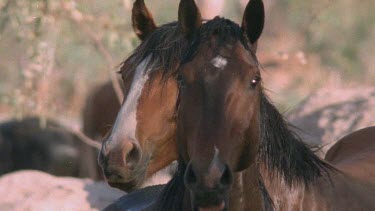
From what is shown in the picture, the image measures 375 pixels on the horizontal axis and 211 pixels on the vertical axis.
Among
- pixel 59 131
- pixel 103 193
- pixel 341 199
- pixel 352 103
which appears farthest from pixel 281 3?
pixel 341 199

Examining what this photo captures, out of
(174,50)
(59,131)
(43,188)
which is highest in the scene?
(174,50)

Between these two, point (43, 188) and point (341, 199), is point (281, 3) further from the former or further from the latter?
point (341, 199)

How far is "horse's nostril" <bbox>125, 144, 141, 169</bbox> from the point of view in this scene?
508 centimetres

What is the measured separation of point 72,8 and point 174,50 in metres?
4.39

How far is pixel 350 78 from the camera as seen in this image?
2117 centimetres

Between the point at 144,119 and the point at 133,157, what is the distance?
257mm

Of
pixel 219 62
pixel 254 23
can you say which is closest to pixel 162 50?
pixel 254 23

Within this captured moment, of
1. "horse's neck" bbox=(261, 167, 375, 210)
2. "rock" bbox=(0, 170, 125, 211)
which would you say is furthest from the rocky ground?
"horse's neck" bbox=(261, 167, 375, 210)

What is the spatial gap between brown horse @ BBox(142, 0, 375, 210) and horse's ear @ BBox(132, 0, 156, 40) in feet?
3.27

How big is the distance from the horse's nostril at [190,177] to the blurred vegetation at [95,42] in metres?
5.40

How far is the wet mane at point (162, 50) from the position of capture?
5.15m

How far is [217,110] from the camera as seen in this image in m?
4.28

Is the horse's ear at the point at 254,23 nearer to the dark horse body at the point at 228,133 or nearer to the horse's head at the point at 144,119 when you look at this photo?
the dark horse body at the point at 228,133

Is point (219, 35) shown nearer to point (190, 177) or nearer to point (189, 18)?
point (189, 18)
